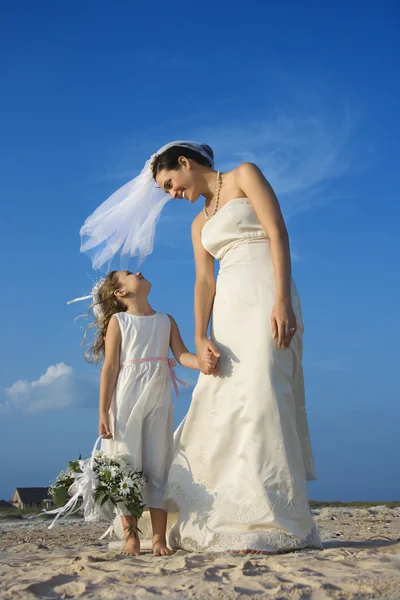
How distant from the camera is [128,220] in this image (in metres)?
6.82

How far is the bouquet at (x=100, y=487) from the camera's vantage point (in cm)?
547

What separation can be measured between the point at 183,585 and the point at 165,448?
2.10 meters

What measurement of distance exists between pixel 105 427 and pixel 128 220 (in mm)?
2100

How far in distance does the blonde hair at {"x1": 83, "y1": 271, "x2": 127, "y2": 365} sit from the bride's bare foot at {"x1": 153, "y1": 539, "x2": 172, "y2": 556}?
173cm

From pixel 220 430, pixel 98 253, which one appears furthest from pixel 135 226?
pixel 220 430

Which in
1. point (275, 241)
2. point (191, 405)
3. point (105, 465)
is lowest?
point (105, 465)

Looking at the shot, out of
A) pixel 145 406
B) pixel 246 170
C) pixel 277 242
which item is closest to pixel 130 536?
pixel 145 406

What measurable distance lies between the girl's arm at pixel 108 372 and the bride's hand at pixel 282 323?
144 centimetres

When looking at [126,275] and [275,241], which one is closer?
[275,241]

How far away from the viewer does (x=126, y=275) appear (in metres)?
6.38

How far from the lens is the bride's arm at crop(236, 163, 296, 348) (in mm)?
5398

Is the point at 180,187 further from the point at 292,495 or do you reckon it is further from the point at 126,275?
the point at 292,495

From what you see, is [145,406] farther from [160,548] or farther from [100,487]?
[160,548]

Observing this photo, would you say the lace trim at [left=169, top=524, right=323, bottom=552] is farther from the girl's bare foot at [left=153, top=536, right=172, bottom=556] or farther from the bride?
the girl's bare foot at [left=153, top=536, right=172, bottom=556]
